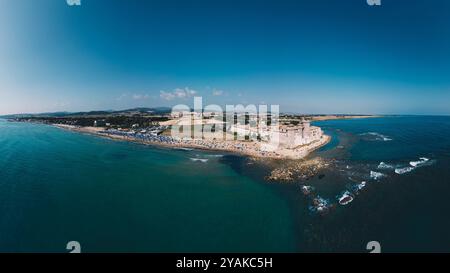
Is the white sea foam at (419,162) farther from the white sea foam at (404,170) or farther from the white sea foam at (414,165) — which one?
the white sea foam at (404,170)

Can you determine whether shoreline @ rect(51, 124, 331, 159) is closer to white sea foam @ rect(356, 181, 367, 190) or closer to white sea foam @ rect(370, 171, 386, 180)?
white sea foam @ rect(370, 171, 386, 180)

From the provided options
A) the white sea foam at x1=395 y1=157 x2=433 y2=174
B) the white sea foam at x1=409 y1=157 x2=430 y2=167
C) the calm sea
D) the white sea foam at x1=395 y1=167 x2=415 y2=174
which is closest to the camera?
the calm sea

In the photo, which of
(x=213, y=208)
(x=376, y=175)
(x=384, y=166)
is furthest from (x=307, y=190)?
(x=384, y=166)

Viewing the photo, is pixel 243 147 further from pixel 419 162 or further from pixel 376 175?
pixel 419 162

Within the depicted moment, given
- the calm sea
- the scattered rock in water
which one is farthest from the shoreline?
the scattered rock in water

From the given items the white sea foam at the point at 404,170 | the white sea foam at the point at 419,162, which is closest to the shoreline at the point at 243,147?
the white sea foam at the point at 404,170
